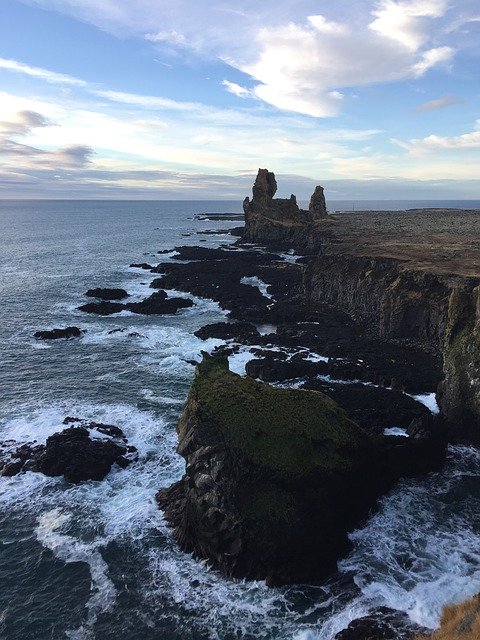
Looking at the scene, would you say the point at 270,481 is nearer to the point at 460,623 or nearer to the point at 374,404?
the point at 460,623

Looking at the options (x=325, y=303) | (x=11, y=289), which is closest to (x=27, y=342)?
(x=11, y=289)

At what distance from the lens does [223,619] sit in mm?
19703

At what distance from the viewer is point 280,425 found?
2530 cm

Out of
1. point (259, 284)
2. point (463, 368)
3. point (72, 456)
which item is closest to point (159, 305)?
point (259, 284)

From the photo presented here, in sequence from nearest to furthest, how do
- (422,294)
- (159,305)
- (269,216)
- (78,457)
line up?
(78,457) → (422,294) → (159,305) → (269,216)

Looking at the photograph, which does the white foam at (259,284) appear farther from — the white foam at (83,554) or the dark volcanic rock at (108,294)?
the white foam at (83,554)

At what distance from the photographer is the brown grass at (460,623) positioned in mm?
15055

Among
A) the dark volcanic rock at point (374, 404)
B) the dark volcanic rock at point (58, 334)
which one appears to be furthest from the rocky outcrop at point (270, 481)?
the dark volcanic rock at point (58, 334)

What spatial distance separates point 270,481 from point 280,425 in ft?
10.2

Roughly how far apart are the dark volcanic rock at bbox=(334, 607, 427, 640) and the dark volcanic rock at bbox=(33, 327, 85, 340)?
45.0m

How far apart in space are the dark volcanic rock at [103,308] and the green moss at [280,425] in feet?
135

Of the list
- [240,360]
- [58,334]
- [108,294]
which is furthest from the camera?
[108,294]

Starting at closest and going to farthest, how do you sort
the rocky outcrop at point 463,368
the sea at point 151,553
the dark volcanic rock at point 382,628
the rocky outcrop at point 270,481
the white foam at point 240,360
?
the dark volcanic rock at point 382,628 → the sea at point 151,553 → the rocky outcrop at point 270,481 → the rocky outcrop at point 463,368 → the white foam at point 240,360

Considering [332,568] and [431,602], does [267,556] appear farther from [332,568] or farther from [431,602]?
[431,602]
